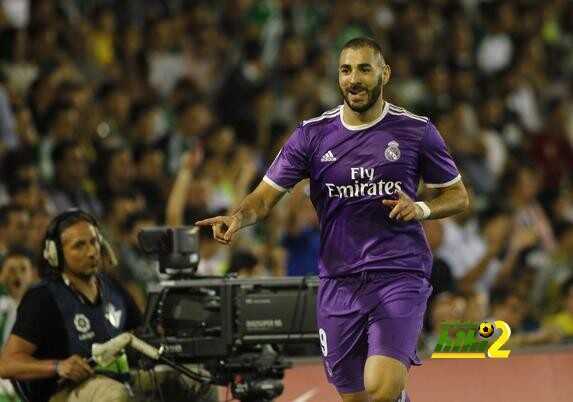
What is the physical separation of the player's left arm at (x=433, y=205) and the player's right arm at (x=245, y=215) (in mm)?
589

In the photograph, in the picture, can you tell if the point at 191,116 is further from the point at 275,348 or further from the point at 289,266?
the point at 275,348

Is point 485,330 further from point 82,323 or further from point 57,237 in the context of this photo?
point 57,237

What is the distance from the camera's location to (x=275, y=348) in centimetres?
848

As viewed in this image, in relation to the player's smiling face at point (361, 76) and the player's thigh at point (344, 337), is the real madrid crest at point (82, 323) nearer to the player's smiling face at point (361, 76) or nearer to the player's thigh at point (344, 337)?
the player's thigh at point (344, 337)

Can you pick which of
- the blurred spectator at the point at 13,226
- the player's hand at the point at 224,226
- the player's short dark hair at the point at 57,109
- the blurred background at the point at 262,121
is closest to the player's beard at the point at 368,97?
the player's hand at the point at 224,226

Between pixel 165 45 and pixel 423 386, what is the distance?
6061 millimetres

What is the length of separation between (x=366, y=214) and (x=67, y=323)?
5.73 feet

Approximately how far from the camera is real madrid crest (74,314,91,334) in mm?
8172

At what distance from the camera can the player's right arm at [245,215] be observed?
7.07 m

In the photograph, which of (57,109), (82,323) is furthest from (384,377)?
(57,109)

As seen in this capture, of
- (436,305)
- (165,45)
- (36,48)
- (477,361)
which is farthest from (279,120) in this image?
(477,361)

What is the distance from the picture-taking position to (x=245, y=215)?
287 inches

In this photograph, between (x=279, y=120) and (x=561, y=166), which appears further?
(x=561, y=166)

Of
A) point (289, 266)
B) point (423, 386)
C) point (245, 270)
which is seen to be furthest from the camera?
point (289, 266)
